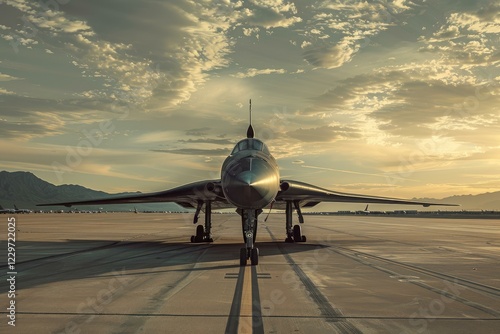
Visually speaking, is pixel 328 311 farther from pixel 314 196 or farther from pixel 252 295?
pixel 314 196

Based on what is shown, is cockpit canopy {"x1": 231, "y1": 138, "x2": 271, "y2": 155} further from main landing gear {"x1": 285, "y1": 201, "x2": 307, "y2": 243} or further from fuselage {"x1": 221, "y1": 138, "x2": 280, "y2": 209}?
main landing gear {"x1": 285, "y1": 201, "x2": 307, "y2": 243}

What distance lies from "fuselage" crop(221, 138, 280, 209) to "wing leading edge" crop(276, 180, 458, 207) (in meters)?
4.40

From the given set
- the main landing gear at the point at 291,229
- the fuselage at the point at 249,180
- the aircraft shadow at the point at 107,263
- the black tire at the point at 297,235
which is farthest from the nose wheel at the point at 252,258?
the black tire at the point at 297,235

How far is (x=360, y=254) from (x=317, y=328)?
10.9m

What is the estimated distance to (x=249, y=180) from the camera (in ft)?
42.1

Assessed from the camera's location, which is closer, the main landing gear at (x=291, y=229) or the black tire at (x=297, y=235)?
the main landing gear at (x=291, y=229)

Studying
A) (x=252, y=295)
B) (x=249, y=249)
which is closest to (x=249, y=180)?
(x=249, y=249)

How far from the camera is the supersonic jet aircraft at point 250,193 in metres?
13.1

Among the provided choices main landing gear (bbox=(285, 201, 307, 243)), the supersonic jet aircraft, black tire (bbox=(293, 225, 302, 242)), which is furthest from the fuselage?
black tire (bbox=(293, 225, 302, 242))

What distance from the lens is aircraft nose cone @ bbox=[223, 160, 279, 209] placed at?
42.1 ft

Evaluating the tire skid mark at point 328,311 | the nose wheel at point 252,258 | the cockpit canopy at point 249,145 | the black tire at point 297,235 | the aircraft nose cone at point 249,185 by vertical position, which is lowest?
the tire skid mark at point 328,311

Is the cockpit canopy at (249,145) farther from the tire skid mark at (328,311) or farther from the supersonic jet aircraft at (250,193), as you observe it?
the tire skid mark at (328,311)

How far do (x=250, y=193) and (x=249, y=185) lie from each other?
9.2 inches

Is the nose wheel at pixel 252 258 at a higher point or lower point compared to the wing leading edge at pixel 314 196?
lower
